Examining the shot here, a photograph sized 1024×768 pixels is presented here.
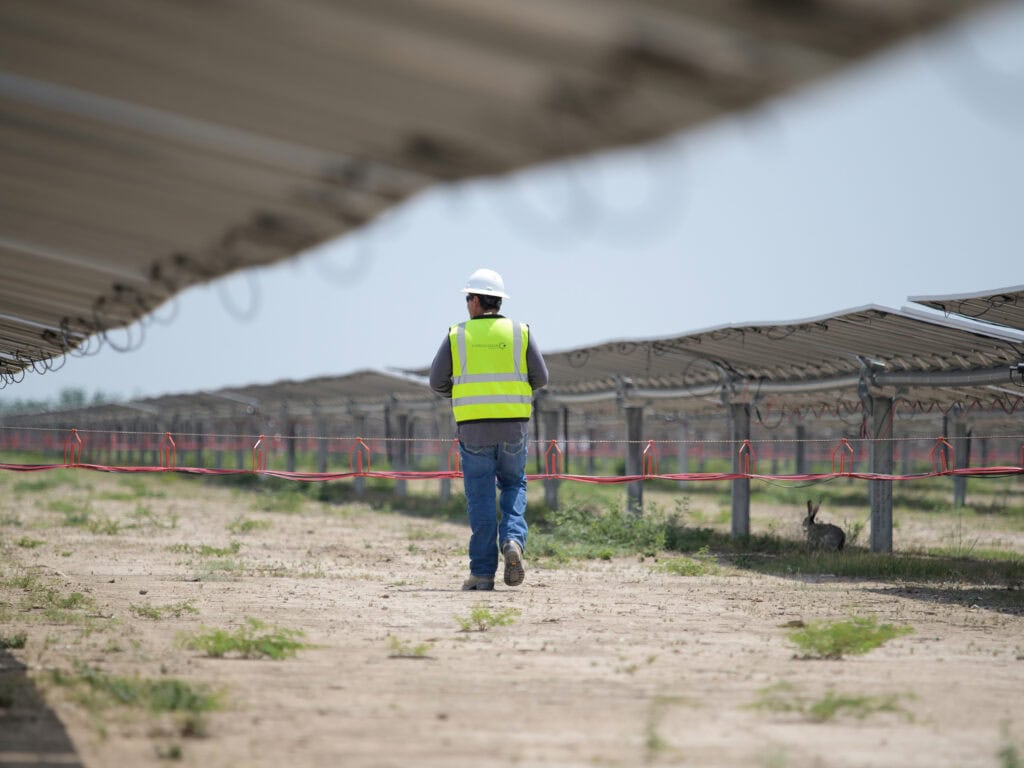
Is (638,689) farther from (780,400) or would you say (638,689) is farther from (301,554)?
(780,400)

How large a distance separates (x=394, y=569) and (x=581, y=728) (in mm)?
6710

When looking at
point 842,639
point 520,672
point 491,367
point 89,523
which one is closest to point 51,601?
point 491,367

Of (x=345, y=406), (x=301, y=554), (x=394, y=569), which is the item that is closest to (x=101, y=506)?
(x=345, y=406)

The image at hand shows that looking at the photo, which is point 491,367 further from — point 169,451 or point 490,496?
point 169,451

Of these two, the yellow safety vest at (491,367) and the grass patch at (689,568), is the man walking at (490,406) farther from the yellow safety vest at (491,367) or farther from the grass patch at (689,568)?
the grass patch at (689,568)

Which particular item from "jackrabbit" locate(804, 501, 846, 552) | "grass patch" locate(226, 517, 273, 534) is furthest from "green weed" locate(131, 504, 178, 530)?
"jackrabbit" locate(804, 501, 846, 552)

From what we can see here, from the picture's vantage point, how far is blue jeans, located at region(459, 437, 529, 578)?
28.5 feet

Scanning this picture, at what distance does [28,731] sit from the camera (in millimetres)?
4230

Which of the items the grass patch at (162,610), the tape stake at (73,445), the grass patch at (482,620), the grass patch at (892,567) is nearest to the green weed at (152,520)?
the tape stake at (73,445)

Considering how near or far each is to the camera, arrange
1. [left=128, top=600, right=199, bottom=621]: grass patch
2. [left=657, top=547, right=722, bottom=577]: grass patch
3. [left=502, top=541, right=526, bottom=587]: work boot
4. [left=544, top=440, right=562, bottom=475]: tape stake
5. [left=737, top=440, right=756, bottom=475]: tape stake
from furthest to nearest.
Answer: [left=544, top=440, right=562, bottom=475]: tape stake, [left=737, top=440, right=756, bottom=475]: tape stake, [left=657, top=547, right=722, bottom=577]: grass patch, [left=502, top=541, right=526, bottom=587]: work boot, [left=128, top=600, right=199, bottom=621]: grass patch

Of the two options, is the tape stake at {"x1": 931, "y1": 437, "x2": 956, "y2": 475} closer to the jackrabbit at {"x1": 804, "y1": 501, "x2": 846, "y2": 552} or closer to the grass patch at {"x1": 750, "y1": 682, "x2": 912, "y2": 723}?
the jackrabbit at {"x1": 804, "y1": 501, "x2": 846, "y2": 552}

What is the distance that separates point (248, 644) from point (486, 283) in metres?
3.74

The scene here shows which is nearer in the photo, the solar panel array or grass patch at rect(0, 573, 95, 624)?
the solar panel array

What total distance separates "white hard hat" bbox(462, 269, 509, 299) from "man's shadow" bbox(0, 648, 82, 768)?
14.4 ft
